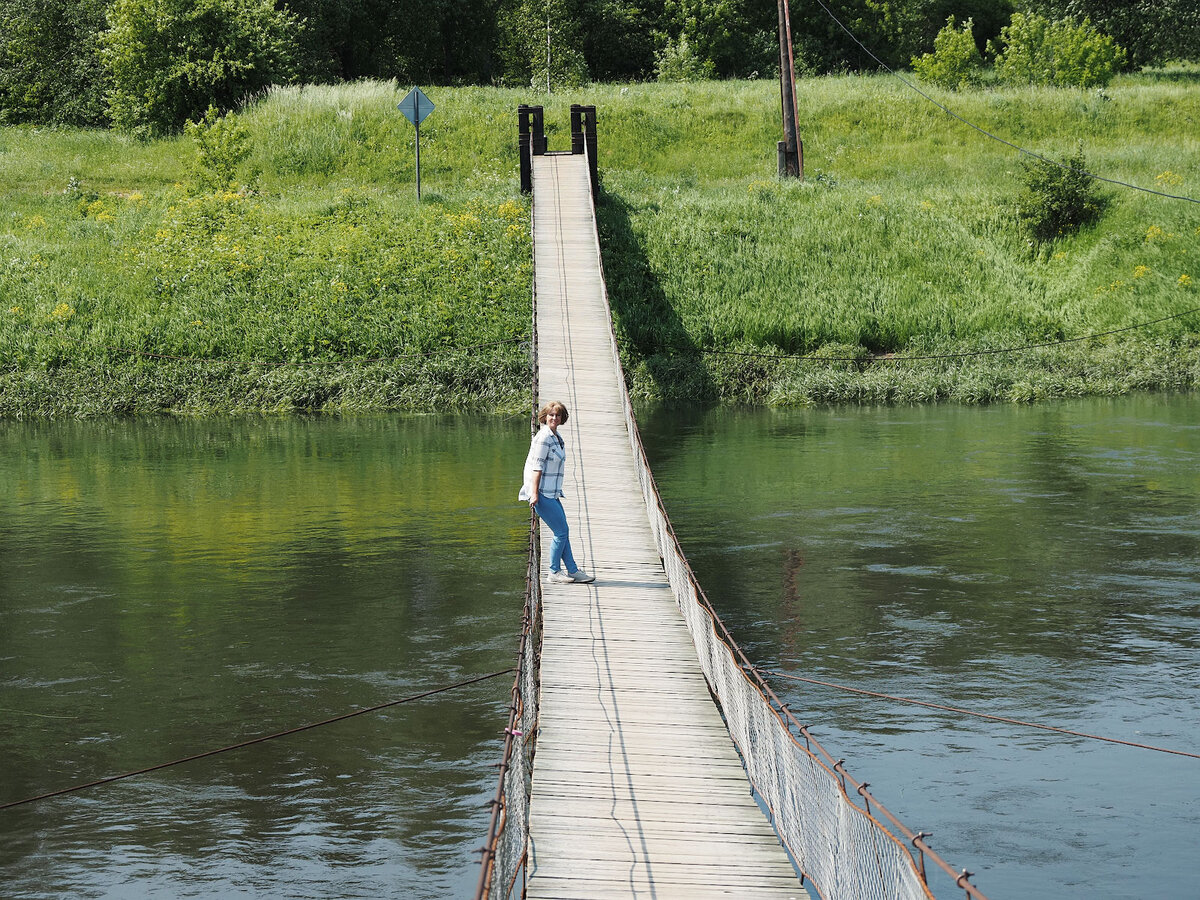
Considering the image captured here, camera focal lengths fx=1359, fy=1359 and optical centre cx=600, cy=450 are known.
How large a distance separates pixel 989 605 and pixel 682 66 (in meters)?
49.7

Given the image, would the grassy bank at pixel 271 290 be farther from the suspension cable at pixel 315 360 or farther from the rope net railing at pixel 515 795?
the rope net railing at pixel 515 795

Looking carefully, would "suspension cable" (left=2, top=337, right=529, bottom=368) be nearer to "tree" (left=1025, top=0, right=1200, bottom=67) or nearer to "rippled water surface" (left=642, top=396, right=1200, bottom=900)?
"rippled water surface" (left=642, top=396, right=1200, bottom=900)

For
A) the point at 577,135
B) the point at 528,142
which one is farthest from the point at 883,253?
the point at 528,142

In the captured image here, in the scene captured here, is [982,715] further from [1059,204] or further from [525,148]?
[1059,204]

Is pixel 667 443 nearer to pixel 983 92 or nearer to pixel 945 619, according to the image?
pixel 945 619

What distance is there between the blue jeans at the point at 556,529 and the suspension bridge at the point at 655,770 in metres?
0.24

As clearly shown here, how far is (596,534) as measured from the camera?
1566 centimetres

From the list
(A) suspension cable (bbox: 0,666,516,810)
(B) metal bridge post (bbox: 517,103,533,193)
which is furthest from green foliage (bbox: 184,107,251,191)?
(A) suspension cable (bbox: 0,666,516,810)

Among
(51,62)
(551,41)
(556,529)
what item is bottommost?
(556,529)

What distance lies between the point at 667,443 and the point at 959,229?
48.5 feet

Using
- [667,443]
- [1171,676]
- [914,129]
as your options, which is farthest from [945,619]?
[914,129]

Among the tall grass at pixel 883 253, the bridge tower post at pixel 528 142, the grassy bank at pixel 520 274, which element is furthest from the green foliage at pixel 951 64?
the bridge tower post at pixel 528 142

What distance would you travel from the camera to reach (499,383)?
1256 inches

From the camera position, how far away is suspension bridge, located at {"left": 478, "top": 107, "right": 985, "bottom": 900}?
7.56m
